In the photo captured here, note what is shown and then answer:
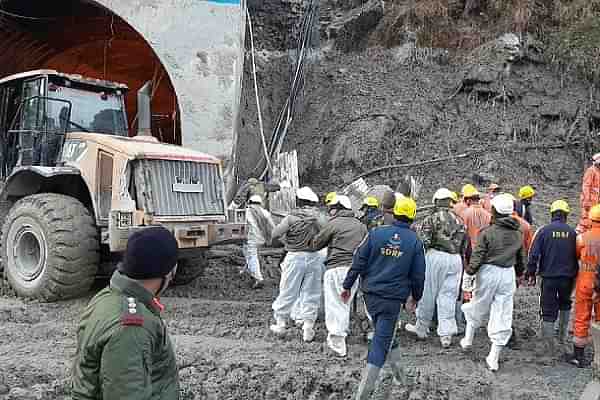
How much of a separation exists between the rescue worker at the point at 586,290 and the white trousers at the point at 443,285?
1202 mm

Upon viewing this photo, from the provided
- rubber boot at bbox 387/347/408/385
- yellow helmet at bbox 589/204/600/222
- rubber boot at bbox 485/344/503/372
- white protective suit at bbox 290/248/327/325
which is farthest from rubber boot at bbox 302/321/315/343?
yellow helmet at bbox 589/204/600/222

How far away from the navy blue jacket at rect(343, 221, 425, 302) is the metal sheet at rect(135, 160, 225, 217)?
3077mm

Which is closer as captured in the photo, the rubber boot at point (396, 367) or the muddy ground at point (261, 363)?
the muddy ground at point (261, 363)

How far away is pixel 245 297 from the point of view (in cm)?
827

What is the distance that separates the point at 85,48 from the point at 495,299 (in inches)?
486

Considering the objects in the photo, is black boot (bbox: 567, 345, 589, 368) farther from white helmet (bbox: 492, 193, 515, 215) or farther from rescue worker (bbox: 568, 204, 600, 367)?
white helmet (bbox: 492, 193, 515, 215)

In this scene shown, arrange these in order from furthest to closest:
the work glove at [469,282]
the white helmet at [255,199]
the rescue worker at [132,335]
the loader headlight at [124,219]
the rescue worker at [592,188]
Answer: the white helmet at [255,199] < the rescue worker at [592,188] < the loader headlight at [124,219] < the work glove at [469,282] < the rescue worker at [132,335]

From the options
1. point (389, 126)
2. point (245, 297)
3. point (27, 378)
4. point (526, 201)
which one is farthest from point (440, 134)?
point (27, 378)

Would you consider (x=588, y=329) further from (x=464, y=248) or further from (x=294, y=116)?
(x=294, y=116)

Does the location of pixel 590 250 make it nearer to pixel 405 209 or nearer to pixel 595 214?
pixel 595 214

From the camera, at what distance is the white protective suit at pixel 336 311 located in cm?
573

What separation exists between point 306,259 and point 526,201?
4.19 meters

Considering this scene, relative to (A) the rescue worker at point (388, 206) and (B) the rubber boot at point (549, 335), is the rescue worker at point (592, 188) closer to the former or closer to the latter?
(B) the rubber boot at point (549, 335)

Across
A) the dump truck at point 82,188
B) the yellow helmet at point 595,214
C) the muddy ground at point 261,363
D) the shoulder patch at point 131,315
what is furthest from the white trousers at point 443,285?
the shoulder patch at point 131,315
